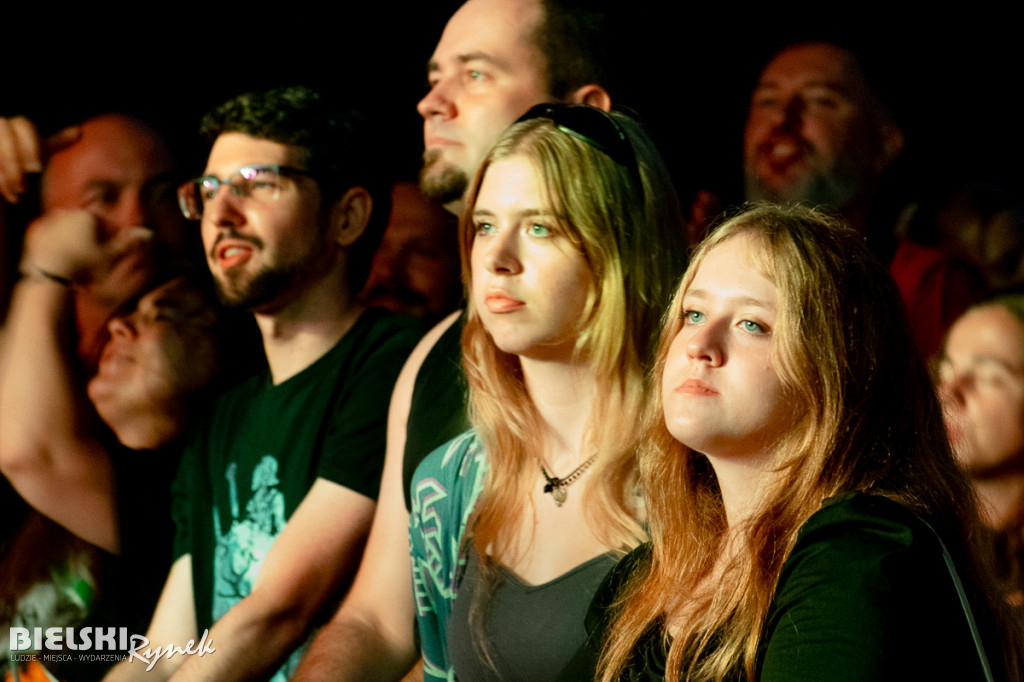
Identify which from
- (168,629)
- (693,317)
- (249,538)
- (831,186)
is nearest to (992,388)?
(831,186)

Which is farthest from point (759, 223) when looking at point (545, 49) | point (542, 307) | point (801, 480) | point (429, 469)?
point (545, 49)

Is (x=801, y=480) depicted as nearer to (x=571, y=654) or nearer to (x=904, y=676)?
(x=904, y=676)

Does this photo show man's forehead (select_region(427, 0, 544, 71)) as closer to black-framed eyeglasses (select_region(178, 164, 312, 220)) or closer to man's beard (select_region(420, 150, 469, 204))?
man's beard (select_region(420, 150, 469, 204))

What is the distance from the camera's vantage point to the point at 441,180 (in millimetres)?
2293

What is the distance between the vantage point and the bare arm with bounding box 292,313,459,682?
6.97 feet

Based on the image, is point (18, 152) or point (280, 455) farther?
point (18, 152)

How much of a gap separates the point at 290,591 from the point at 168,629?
42cm

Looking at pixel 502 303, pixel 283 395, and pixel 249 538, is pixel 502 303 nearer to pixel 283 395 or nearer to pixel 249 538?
pixel 283 395

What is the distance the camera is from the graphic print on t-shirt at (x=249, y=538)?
7.86ft

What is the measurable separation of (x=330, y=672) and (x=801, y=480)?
1185mm

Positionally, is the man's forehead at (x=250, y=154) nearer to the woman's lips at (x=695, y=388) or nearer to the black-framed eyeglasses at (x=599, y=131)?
the black-framed eyeglasses at (x=599, y=131)

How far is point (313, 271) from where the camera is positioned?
2467 mm

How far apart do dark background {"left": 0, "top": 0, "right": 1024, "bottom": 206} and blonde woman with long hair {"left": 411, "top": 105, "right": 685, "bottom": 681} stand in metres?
0.50

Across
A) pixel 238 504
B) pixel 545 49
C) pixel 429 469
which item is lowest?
pixel 238 504
